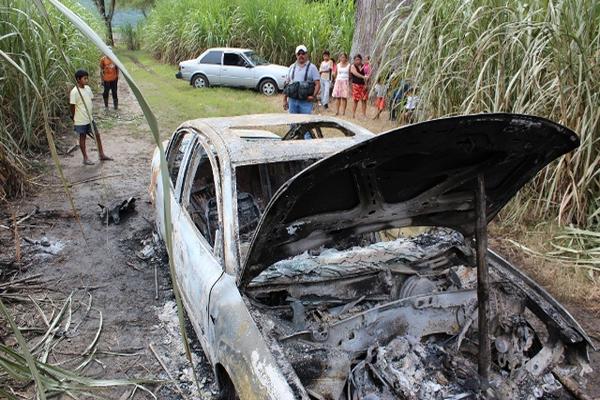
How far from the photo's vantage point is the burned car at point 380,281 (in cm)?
238

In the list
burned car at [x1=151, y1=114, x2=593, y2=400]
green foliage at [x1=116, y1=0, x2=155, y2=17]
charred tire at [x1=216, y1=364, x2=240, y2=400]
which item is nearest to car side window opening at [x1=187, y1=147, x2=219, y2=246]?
burned car at [x1=151, y1=114, x2=593, y2=400]

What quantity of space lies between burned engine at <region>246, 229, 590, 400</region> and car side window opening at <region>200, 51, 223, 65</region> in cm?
1371

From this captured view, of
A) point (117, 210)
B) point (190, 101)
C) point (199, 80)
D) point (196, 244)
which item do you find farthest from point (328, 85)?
point (196, 244)

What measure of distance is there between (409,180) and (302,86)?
6.26 meters

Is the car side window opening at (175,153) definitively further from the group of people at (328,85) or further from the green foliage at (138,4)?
the green foliage at (138,4)

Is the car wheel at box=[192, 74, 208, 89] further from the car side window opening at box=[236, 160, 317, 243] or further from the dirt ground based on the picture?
the car side window opening at box=[236, 160, 317, 243]

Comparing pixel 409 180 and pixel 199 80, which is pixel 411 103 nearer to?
pixel 409 180

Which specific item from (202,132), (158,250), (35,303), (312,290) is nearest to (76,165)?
(158,250)

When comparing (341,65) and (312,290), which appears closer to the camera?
(312,290)

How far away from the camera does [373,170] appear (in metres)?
2.50

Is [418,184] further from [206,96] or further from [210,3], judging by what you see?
[210,3]

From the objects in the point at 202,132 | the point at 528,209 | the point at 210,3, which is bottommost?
the point at 528,209

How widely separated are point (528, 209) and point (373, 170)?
392cm

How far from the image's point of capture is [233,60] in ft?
52.2
